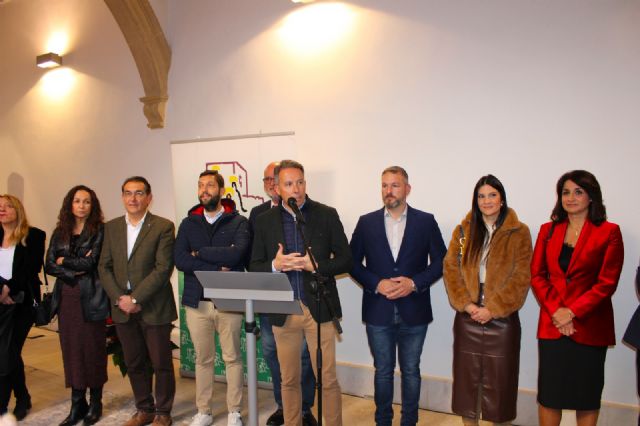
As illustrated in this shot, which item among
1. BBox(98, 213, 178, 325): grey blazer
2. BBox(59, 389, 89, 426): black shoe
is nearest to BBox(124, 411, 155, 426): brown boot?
BBox(59, 389, 89, 426): black shoe

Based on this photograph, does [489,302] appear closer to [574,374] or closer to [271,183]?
[574,374]

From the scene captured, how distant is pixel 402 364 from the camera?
328 cm

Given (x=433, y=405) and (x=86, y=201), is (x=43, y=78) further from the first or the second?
(x=433, y=405)

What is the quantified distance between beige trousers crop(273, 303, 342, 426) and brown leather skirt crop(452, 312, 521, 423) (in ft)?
2.33

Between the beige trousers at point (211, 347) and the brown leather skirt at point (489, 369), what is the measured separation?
1.49 m

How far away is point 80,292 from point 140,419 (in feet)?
3.19

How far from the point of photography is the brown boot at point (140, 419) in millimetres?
3689

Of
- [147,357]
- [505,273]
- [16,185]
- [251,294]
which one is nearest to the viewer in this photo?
[251,294]

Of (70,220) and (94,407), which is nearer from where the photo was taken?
(70,220)

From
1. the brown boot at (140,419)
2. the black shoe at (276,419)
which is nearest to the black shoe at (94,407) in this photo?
the brown boot at (140,419)

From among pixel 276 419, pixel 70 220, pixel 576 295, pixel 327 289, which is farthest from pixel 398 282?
pixel 70 220

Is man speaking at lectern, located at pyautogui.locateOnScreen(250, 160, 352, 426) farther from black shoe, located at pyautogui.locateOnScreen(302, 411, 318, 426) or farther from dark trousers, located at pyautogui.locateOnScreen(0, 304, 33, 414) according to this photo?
dark trousers, located at pyautogui.locateOnScreen(0, 304, 33, 414)

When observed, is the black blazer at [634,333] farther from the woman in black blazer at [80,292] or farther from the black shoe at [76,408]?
the black shoe at [76,408]

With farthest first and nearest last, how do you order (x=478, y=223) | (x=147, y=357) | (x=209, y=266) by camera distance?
(x=147, y=357) < (x=209, y=266) < (x=478, y=223)
